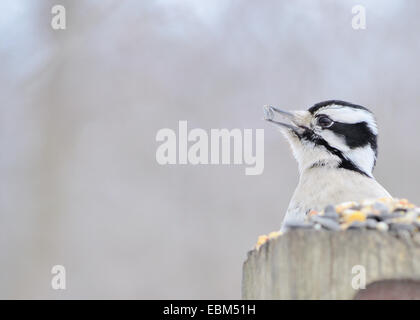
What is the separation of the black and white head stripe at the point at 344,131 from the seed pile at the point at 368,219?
2.14 m

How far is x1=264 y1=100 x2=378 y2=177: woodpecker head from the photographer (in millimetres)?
5148

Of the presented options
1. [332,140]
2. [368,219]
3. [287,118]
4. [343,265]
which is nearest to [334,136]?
[332,140]

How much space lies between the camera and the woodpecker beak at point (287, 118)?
5.33 metres

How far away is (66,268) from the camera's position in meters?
9.02

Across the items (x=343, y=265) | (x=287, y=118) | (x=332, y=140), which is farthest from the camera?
(x=287, y=118)

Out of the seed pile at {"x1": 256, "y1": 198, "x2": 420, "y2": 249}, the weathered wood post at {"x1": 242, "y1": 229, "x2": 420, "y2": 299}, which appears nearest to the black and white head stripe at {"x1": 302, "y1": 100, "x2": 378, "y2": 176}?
the seed pile at {"x1": 256, "y1": 198, "x2": 420, "y2": 249}

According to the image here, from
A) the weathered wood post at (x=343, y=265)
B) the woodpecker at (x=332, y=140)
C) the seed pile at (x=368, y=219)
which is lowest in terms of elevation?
the weathered wood post at (x=343, y=265)

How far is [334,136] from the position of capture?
17.1 ft

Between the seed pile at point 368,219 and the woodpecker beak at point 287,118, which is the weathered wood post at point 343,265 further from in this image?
the woodpecker beak at point 287,118

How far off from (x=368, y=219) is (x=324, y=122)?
2.54 metres

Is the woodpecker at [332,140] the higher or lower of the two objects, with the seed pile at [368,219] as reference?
higher

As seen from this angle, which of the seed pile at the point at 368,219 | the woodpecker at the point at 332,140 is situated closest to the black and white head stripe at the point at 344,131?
the woodpecker at the point at 332,140

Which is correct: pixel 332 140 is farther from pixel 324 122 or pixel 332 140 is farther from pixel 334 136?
pixel 324 122

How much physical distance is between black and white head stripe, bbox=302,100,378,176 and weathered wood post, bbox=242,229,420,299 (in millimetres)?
2564
